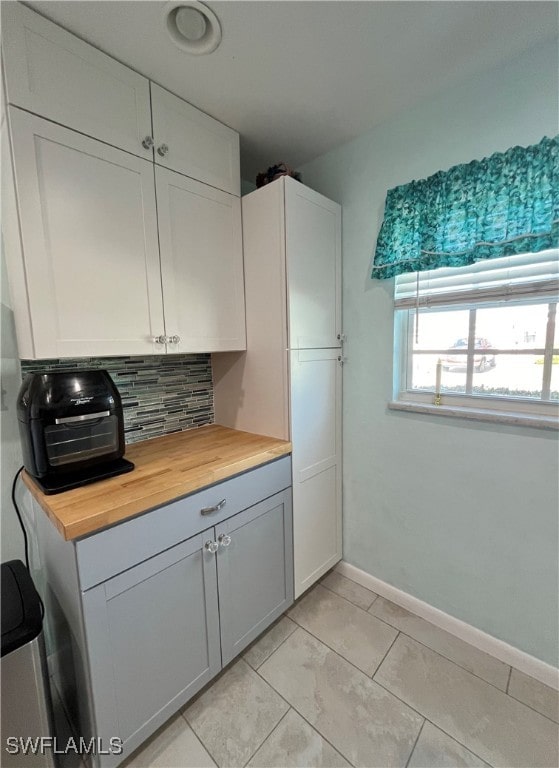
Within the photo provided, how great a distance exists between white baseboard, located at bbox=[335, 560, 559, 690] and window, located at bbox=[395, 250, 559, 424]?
103 centimetres

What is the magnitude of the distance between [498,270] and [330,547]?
1.62 meters

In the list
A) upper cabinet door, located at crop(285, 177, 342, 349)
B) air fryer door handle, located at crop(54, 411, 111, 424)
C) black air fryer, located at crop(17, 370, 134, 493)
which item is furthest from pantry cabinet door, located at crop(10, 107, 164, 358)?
upper cabinet door, located at crop(285, 177, 342, 349)

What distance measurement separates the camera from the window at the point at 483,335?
4.10 ft

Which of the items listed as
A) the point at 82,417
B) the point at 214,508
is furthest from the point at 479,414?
the point at 82,417

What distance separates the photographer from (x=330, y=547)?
1865 millimetres

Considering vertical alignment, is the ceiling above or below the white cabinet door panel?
above

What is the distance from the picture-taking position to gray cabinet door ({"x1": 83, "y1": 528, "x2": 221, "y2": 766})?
97 cm

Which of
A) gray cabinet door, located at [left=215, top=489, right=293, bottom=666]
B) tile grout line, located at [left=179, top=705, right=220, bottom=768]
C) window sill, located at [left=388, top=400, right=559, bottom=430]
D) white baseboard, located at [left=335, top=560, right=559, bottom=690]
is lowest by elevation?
tile grout line, located at [left=179, top=705, right=220, bottom=768]

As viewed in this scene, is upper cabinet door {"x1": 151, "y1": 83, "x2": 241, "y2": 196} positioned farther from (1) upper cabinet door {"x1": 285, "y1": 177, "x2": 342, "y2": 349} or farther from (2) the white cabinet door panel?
(2) the white cabinet door panel

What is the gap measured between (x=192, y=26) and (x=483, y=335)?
1.53 m

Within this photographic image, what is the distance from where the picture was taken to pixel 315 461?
1.70 metres

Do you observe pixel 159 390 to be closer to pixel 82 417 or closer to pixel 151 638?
pixel 82 417

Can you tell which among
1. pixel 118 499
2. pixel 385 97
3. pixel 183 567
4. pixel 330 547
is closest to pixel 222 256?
pixel 385 97

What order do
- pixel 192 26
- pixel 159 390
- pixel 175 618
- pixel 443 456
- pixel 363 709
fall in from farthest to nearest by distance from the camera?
1. pixel 159 390
2. pixel 443 456
3. pixel 363 709
4. pixel 175 618
5. pixel 192 26
